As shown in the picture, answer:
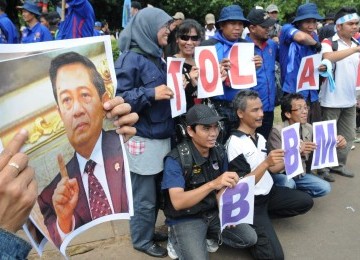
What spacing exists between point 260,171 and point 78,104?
1841 millimetres

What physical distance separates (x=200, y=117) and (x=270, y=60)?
4.69 feet

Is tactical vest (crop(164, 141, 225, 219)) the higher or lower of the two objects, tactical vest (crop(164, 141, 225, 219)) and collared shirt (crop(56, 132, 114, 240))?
the lower

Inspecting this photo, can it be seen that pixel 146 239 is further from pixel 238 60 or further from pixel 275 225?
pixel 238 60

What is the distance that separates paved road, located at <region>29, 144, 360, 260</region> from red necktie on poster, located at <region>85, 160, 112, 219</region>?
1599 millimetres

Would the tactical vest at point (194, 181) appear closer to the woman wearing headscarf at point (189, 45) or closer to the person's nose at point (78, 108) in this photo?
the woman wearing headscarf at point (189, 45)

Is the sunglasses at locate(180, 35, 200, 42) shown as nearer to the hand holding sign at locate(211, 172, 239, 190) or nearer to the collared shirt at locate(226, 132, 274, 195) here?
the collared shirt at locate(226, 132, 274, 195)

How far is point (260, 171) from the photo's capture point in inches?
112

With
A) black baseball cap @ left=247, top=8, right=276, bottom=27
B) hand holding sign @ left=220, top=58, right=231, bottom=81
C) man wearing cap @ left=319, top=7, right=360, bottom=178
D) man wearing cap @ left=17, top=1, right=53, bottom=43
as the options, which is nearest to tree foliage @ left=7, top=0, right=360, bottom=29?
man wearing cap @ left=17, top=1, right=53, bottom=43

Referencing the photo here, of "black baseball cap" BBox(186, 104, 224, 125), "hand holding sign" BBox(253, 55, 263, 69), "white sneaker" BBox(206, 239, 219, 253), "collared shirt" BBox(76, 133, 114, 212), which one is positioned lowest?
"white sneaker" BBox(206, 239, 219, 253)

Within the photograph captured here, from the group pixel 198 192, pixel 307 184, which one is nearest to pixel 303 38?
pixel 307 184

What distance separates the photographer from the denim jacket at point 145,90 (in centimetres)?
250

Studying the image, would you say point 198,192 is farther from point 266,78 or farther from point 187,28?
point 266,78

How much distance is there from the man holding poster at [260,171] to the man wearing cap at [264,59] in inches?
20.3

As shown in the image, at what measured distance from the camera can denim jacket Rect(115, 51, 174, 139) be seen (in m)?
2.50
